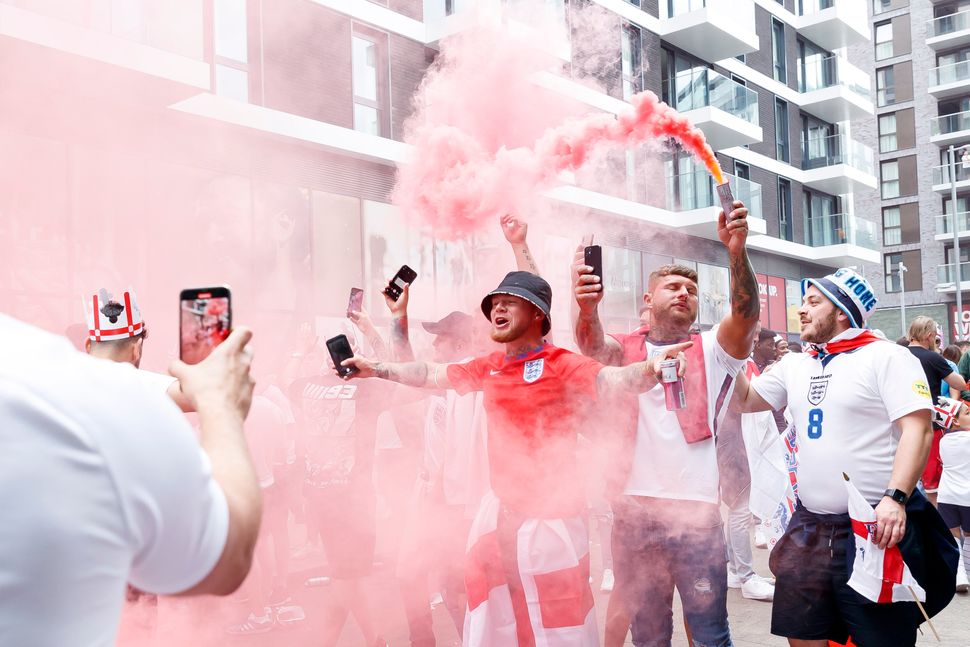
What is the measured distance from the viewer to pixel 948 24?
3956 centimetres

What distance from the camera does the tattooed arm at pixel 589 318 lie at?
141 inches

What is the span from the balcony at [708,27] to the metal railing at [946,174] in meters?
23.1

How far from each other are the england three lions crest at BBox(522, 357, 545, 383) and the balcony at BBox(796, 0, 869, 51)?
25912 millimetres

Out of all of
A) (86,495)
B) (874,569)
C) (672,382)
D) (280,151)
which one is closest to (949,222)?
(280,151)

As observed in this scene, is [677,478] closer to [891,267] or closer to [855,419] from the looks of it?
[855,419]

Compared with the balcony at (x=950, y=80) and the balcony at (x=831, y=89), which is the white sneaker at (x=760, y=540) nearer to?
the balcony at (x=831, y=89)

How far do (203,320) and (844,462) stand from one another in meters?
2.75

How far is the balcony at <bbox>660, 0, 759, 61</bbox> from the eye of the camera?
764 inches

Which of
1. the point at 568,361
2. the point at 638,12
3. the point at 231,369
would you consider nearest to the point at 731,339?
the point at 568,361

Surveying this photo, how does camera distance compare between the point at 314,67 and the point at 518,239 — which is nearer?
the point at 518,239

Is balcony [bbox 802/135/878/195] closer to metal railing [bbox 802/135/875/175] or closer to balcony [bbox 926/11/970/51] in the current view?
metal railing [bbox 802/135/875/175]

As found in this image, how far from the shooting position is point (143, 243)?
27.7 feet

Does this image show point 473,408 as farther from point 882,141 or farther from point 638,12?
point 882,141

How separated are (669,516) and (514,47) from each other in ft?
16.8
